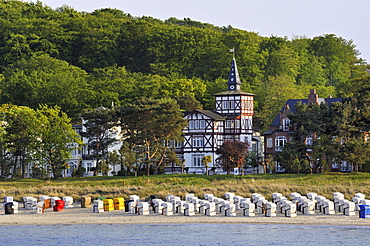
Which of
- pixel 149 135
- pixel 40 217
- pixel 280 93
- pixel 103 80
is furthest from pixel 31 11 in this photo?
pixel 40 217

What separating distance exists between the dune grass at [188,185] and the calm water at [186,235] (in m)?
10.8

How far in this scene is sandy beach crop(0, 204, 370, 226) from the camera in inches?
1547

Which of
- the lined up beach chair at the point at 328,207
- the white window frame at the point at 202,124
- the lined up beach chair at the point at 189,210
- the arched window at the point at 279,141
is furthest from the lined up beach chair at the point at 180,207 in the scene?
the white window frame at the point at 202,124

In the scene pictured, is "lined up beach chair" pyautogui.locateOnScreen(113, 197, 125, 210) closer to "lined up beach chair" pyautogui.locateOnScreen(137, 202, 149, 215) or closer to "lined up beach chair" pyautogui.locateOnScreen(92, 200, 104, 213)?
"lined up beach chair" pyautogui.locateOnScreen(92, 200, 104, 213)

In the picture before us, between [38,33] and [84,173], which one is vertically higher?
[38,33]

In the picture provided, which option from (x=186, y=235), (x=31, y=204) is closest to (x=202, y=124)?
(x=31, y=204)

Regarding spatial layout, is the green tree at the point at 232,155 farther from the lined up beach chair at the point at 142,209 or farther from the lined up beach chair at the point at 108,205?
the lined up beach chair at the point at 142,209

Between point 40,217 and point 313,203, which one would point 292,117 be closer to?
point 313,203

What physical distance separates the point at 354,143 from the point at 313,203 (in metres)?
24.2

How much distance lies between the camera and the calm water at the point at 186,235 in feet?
118

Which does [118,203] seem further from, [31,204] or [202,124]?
[202,124]

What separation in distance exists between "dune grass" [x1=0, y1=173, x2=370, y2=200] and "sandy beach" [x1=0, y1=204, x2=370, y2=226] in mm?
7764

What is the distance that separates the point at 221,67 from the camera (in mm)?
115875

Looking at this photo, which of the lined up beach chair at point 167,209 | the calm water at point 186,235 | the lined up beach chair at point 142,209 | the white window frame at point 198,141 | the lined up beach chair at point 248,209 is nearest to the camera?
the calm water at point 186,235
